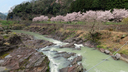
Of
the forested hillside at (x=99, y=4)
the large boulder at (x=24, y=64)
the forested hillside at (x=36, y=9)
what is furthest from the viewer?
the forested hillside at (x=36, y=9)

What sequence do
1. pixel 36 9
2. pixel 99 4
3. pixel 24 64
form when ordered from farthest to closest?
1. pixel 36 9
2. pixel 99 4
3. pixel 24 64

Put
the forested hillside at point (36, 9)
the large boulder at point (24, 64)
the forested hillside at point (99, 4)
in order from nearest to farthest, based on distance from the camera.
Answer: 1. the large boulder at point (24, 64)
2. the forested hillside at point (99, 4)
3. the forested hillside at point (36, 9)

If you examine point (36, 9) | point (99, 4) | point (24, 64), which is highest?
point (36, 9)

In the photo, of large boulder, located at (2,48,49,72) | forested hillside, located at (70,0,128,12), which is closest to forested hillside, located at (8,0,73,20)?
forested hillside, located at (70,0,128,12)

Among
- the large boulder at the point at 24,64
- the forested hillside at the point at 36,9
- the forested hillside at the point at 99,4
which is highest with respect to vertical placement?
the forested hillside at the point at 36,9

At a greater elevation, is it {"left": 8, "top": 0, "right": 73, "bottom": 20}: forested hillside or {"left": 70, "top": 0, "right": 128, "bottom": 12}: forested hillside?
{"left": 8, "top": 0, "right": 73, "bottom": 20}: forested hillside

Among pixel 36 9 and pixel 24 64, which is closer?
pixel 24 64

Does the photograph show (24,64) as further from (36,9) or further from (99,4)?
(36,9)

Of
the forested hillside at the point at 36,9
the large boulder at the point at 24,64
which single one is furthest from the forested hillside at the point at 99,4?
the large boulder at the point at 24,64

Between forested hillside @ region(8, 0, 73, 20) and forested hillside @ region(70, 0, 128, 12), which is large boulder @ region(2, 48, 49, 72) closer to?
forested hillside @ region(70, 0, 128, 12)

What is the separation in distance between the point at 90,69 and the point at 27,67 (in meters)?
7.74

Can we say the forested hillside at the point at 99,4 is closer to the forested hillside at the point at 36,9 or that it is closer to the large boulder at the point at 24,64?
the forested hillside at the point at 36,9

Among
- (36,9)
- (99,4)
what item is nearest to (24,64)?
(99,4)

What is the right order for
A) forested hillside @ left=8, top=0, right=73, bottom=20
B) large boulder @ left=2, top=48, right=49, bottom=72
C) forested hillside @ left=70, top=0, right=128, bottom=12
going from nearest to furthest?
large boulder @ left=2, top=48, right=49, bottom=72 < forested hillside @ left=70, top=0, right=128, bottom=12 < forested hillside @ left=8, top=0, right=73, bottom=20
